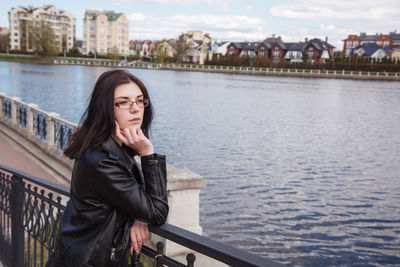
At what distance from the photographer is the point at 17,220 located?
3.55m

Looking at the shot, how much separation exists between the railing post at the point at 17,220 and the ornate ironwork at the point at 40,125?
812cm

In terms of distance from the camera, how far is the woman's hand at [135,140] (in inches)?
76.6

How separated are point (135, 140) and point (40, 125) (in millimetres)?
10699

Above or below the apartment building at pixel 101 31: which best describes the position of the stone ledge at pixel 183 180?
below

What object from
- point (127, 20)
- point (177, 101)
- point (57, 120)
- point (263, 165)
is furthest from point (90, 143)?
point (127, 20)

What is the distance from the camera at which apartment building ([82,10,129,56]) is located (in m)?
137

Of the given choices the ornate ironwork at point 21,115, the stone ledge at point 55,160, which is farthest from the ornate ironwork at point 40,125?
the ornate ironwork at point 21,115

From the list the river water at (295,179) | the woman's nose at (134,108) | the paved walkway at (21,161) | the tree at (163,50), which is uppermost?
the tree at (163,50)

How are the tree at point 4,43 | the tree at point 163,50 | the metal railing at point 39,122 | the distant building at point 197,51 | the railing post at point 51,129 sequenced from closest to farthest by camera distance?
the metal railing at point 39,122 → the railing post at point 51,129 → the tree at point 163,50 → the distant building at point 197,51 → the tree at point 4,43

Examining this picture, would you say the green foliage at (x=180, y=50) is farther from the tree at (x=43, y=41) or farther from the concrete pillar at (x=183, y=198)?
the concrete pillar at (x=183, y=198)

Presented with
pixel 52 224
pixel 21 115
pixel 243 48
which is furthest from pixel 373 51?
pixel 52 224

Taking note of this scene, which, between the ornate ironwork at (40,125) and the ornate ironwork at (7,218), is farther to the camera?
the ornate ironwork at (40,125)

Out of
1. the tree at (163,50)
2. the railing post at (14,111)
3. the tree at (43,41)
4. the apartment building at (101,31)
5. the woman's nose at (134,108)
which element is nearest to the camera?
the woman's nose at (134,108)

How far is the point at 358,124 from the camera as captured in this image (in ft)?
78.4
